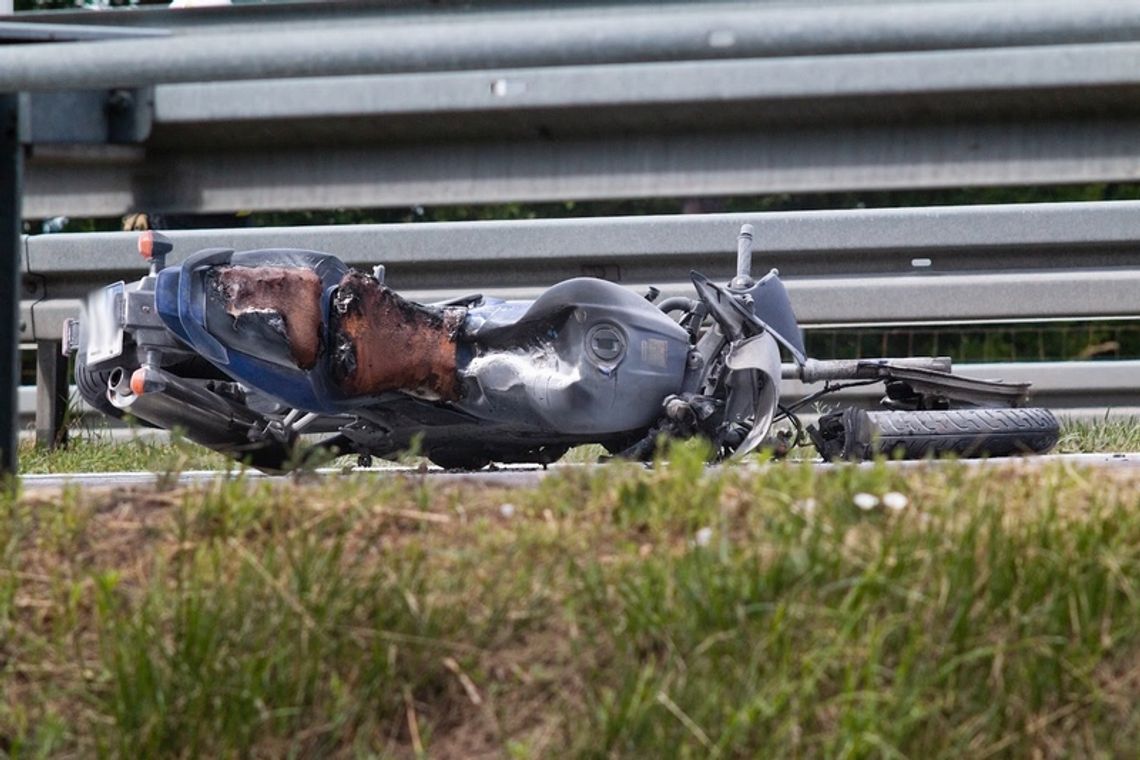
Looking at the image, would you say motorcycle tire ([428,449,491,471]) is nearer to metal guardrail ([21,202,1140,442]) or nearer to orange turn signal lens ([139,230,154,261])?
orange turn signal lens ([139,230,154,261])

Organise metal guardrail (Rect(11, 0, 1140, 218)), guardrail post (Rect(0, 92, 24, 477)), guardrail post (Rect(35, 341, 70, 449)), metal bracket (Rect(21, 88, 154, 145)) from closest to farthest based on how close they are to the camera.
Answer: guardrail post (Rect(0, 92, 24, 477))
metal bracket (Rect(21, 88, 154, 145))
metal guardrail (Rect(11, 0, 1140, 218))
guardrail post (Rect(35, 341, 70, 449))

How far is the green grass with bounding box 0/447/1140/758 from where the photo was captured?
9.57ft

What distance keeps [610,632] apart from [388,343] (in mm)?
2594

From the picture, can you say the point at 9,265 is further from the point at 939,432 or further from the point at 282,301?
the point at 939,432

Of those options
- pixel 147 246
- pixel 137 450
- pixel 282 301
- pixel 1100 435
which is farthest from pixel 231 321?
pixel 1100 435

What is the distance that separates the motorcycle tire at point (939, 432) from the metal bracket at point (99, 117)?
306 centimetres

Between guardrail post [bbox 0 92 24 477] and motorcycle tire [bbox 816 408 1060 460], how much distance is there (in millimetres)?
2878

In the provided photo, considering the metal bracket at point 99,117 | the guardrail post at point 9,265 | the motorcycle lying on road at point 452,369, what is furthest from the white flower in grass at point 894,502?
the metal bracket at point 99,117

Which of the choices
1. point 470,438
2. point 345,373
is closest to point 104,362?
point 345,373

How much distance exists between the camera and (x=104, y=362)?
18.8ft

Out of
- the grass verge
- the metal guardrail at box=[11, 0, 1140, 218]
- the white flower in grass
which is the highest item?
the metal guardrail at box=[11, 0, 1140, 218]

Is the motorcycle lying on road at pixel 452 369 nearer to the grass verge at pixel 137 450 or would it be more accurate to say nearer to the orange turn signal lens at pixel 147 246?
the orange turn signal lens at pixel 147 246

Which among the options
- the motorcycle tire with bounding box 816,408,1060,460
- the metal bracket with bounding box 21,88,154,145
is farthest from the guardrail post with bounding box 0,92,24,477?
the motorcycle tire with bounding box 816,408,1060,460

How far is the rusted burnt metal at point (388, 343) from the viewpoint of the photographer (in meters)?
5.48
